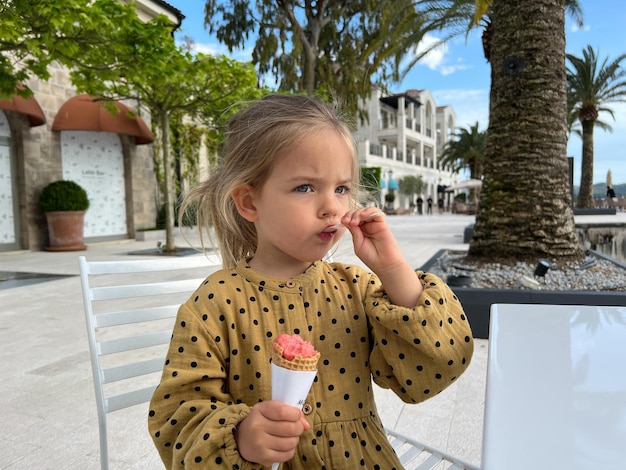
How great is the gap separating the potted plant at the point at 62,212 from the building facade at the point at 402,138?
978 inches

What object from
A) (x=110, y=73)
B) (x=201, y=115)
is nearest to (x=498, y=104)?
(x=110, y=73)

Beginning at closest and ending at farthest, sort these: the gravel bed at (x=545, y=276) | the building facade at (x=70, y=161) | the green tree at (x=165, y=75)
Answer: the gravel bed at (x=545, y=276), the green tree at (x=165, y=75), the building facade at (x=70, y=161)

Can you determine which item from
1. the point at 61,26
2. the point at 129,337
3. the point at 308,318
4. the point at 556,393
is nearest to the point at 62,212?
→ the point at 61,26

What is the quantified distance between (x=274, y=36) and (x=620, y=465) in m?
15.1

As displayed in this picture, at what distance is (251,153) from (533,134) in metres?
4.13

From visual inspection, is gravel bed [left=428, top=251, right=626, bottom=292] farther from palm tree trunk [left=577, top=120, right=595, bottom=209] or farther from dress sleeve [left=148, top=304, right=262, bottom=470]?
palm tree trunk [left=577, top=120, right=595, bottom=209]

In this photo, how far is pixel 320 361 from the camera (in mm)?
1062

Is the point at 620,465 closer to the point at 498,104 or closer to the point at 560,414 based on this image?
the point at 560,414

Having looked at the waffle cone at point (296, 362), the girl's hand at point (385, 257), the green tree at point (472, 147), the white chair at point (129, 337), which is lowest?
the white chair at point (129, 337)

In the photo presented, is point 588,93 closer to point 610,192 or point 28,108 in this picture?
point 610,192

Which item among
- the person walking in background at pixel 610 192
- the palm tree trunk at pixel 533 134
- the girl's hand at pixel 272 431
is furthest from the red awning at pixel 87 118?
the person walking in background at pixel 610 192

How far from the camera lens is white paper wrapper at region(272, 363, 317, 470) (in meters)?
0.72

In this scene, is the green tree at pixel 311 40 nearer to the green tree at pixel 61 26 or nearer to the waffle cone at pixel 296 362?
the green tree at pixel 61 26

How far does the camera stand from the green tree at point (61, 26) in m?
4.78
